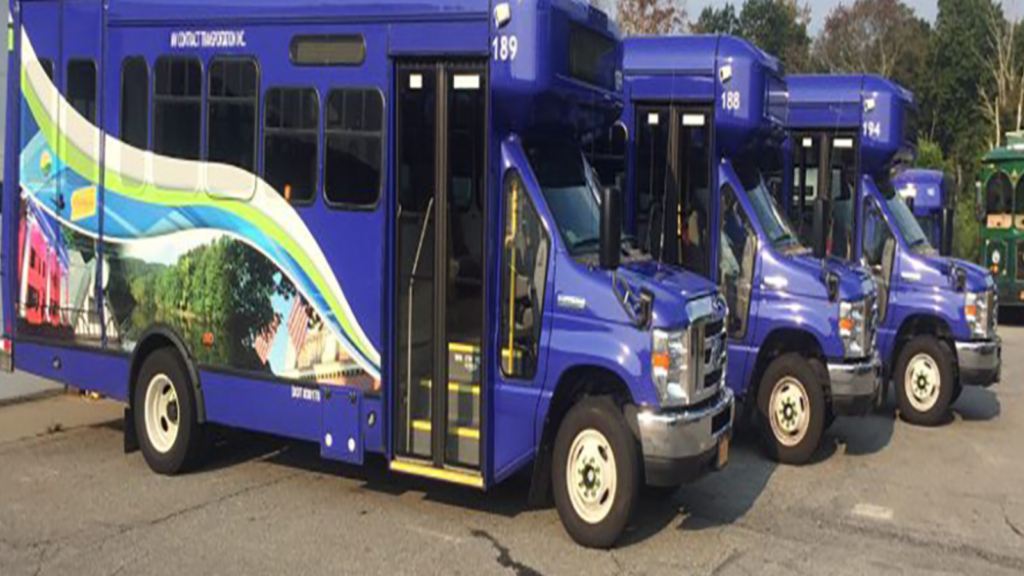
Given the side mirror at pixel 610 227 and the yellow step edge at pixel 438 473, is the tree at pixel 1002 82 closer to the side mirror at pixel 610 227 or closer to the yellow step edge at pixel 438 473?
the side mirror at pixel 610 227

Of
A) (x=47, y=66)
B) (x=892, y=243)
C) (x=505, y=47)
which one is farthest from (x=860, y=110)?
(x=47, y=66)

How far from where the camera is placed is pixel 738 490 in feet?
26.1

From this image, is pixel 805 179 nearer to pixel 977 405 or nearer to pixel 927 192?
pixel 977 405

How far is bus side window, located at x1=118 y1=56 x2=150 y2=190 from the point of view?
26.0ft

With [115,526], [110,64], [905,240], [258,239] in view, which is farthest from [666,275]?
[905,240]

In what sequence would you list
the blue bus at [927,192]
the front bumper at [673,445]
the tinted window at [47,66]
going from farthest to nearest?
1. the blue bus at [927,192]
2. the tinted window at [47,66]
3. the front bumper at [673,445]

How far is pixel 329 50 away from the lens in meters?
7.05

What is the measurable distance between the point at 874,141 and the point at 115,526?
28.1 ft

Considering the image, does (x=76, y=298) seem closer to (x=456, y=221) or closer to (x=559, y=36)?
(x=456, y=221)

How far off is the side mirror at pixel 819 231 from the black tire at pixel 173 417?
17.8 ft

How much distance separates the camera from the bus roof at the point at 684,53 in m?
9.44

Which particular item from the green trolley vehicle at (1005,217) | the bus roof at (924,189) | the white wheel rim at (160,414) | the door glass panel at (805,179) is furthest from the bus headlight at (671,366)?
the green trolley vehicle at (1005,217)

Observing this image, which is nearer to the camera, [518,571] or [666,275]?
[518,571]

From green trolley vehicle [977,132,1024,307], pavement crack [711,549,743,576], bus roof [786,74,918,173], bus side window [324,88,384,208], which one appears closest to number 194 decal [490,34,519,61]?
bus side window [324,88,384,208]
